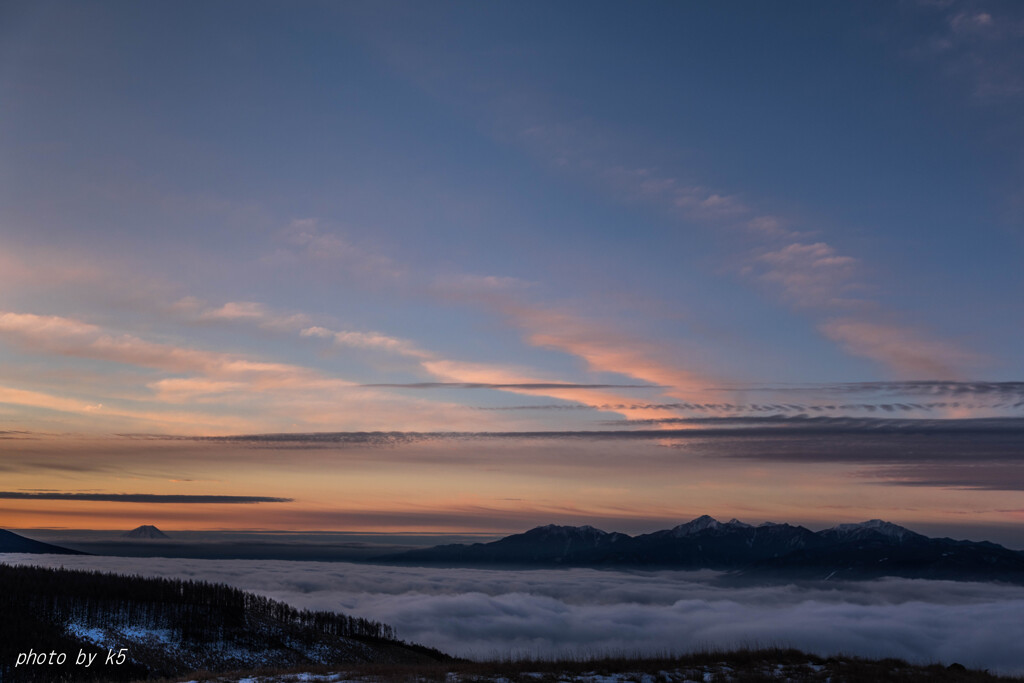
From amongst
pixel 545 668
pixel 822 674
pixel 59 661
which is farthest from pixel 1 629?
pixel 822 674

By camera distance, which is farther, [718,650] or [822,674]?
[718,650]

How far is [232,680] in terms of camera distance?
36656 mm

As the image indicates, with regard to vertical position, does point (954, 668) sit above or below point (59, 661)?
above

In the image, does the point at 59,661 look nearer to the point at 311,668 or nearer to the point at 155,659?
the point at 155,659

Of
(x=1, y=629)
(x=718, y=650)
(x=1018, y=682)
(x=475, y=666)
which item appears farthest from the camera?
(x=1, y=629)

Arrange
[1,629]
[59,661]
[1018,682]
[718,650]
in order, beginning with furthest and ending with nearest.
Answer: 1. [1,629]
2. [59,661]
3. [718,650]
4. [1018,682]

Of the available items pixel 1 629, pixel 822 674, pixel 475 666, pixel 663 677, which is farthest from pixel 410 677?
pixel 1 629

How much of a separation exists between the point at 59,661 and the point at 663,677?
19703 centimetres

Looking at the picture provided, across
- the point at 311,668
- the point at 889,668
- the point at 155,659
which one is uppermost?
the point at 889,668

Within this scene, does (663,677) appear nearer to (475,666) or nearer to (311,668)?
(475,666)

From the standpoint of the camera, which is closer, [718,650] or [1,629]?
[718,650]

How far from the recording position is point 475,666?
136ft

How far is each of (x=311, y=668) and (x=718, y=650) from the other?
2872cm

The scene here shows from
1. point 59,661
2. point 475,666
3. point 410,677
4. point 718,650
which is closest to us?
point 410,677
